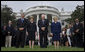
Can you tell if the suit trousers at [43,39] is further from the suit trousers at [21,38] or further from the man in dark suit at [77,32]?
the man in dark suit at [77,32]

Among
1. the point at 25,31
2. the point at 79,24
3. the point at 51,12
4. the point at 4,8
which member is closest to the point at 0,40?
the point at 25,31

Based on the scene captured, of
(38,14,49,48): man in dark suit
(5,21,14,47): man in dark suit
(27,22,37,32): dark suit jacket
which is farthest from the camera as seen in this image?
(5,21,14,47): man in dark suit

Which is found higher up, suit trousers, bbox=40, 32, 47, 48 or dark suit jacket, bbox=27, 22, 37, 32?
dark suit jacket, bbox=27, 22, 37, 32

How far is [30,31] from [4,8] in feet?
73.9

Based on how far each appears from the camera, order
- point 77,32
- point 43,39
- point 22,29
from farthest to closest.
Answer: point 77,32
point 43,39
point 22,29

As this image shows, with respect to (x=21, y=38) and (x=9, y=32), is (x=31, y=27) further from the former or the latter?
(x=9, y=32)

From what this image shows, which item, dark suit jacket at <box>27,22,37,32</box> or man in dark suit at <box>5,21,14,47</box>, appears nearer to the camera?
dark suit jacket at <box>27,22,37,32</box>

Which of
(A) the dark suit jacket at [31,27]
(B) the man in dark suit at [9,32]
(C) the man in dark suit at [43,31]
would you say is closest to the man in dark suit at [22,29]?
(A) the dark suit jacket at [31,27]

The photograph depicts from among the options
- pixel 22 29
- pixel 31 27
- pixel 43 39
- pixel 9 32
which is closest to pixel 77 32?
pixel 43 39

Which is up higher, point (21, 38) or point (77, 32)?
point (77, 32)

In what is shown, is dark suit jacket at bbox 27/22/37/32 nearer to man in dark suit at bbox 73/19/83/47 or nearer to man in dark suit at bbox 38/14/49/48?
man in dark suit at bbox 38/14/49/48

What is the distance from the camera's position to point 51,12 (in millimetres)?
Result: 78188

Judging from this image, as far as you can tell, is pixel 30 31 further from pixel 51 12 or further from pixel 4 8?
pixel 51 12

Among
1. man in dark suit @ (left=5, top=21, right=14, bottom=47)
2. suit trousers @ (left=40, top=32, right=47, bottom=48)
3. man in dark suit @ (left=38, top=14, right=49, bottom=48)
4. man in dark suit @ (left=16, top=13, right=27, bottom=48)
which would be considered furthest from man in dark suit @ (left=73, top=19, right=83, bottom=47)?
man in dark suit @ (left=5, top=21, right=14, bottom=47)
